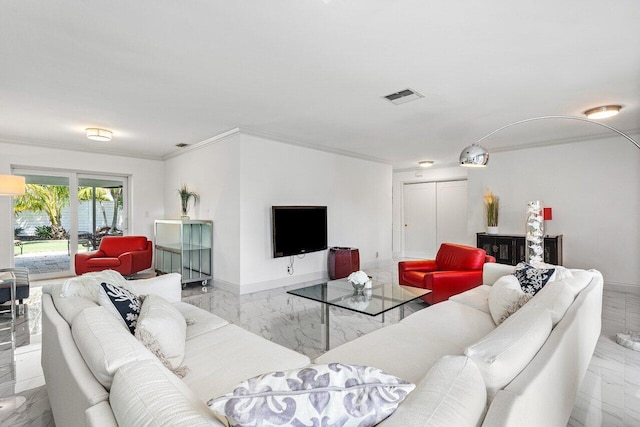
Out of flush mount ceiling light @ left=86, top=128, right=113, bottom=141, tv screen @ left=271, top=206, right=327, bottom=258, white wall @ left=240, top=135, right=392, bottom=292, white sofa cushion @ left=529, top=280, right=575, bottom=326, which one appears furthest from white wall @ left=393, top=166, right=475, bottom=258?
flush mount ceiling light @ left=86, top=128, right=113, bottom=141

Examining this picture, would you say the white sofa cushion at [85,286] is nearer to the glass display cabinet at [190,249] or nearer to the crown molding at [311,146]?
the crown molding at [311,146]

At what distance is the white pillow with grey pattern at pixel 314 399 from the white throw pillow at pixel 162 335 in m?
0.92

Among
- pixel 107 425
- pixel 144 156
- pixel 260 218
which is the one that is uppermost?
pixel 144 156

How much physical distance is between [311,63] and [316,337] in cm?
251

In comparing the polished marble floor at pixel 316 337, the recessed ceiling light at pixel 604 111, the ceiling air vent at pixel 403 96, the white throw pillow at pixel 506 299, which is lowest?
the polished marble floor at pixel 316 337

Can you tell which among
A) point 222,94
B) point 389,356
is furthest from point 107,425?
point 222,94

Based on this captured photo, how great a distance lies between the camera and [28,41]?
2.29m

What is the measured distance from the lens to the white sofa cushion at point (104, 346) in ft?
3.64

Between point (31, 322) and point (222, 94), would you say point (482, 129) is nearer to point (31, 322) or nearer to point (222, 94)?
point (222, 94)

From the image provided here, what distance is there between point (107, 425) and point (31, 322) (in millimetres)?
3814

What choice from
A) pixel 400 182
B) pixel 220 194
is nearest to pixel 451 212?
pixel 400 182

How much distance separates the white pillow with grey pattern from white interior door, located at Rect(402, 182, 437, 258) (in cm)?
780

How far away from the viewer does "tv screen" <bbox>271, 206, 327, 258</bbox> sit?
5031 mm

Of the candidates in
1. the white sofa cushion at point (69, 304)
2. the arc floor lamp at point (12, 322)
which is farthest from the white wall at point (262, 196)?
the white sofa cushion at point (69, 304)
